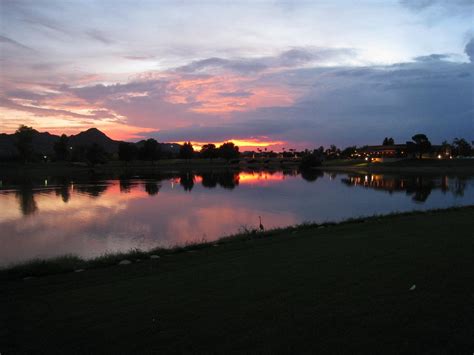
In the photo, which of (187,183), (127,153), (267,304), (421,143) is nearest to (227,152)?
(127,153)

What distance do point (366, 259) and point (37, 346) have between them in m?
7.74

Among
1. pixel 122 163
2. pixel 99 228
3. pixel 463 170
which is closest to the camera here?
pixel 99 228

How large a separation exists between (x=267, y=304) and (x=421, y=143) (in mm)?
148041

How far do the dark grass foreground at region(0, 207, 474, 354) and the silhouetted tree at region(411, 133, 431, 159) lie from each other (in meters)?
140

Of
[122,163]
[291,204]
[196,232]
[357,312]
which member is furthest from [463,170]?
[122,163]

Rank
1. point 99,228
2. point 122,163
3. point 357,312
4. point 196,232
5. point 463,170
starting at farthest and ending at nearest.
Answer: point 122,163, point 463,170, point 99,228, point 196,232, point 357,312

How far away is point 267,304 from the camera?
7090 millimetres

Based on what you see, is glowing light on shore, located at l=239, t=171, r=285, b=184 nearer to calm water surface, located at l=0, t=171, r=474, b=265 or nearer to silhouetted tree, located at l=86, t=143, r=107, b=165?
calm water surface, located at l=0, t=171, r=474, b=265

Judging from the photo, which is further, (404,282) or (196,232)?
(196,232)

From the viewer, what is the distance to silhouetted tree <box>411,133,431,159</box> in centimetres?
13812

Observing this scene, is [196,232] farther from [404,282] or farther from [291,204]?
[404,282]

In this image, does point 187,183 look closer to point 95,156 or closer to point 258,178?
point 258,178

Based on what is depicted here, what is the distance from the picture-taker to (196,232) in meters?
24.4

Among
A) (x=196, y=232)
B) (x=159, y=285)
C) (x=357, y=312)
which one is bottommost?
(x=196, y=232)
